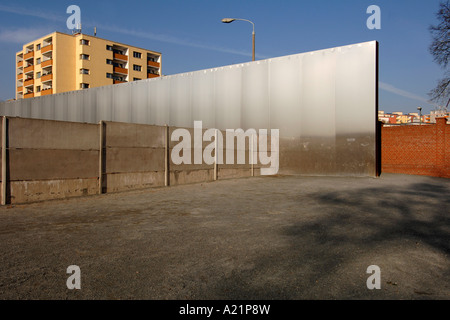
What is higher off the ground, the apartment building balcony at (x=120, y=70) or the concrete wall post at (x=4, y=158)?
the apartment building balcony at (x=120, y=70)

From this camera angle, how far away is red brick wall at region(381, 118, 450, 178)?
54.3ft

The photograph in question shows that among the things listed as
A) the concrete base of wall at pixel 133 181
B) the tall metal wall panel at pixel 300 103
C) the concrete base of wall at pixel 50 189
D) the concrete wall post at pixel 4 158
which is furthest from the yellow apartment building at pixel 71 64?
the concrete wall post at pixel 4 158

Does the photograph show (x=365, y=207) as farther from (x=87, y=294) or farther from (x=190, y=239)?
(x=87, y=294)

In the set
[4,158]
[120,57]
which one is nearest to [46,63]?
[120,57]

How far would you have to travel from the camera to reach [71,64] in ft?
189

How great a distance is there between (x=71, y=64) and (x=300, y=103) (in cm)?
5475

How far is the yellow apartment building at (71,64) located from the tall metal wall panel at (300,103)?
43.9 meters

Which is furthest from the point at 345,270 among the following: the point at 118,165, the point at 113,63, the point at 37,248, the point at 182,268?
the point at 113,63

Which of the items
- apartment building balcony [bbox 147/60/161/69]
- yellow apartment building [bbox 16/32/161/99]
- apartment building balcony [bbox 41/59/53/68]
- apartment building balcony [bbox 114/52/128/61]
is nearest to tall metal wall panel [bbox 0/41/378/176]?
yellow apartment building [bbox 16/32/161/99]

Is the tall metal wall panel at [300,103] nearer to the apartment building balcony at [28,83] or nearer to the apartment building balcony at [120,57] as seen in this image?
the apartment building balcony at [120,57]

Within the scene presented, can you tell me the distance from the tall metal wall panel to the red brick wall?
Result: 4462 millimetres

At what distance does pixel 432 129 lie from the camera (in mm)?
16734

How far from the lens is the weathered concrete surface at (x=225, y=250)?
9.43 feet

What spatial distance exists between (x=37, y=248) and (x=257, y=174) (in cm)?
1318
